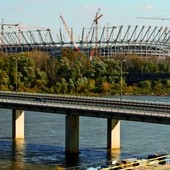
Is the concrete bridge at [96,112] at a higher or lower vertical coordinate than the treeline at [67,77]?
lower

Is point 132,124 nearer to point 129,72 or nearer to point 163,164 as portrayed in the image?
point 163,164

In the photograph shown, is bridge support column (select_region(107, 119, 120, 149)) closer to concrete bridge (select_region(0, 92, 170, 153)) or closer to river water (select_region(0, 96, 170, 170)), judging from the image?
concrete bridge (select_region(0, 92, 170, 153))

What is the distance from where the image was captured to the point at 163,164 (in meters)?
39.8

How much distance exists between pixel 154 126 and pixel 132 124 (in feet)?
13.2

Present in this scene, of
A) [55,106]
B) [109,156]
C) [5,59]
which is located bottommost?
[109,156]

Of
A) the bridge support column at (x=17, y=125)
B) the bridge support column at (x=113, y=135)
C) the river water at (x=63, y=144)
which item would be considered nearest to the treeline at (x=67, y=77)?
the river water at (x=63, y=144)

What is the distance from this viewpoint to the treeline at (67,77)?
149125 millimetres

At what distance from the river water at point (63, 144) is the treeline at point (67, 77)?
56.2 meters

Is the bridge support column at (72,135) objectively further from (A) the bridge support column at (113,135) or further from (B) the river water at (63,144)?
(A) the bridge support column at (113,135)

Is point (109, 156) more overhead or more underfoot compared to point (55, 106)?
more underfoot

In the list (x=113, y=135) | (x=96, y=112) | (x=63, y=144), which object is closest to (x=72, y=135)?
(x=96, y=112)

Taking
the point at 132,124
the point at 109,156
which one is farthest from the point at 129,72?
the point at 109,156

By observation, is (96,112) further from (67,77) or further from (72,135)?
(67,77)

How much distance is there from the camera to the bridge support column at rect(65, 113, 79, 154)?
6328cm
